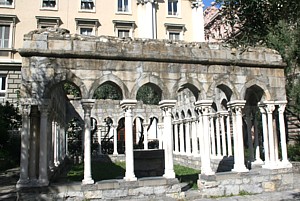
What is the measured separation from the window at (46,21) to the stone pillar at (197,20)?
12.3m

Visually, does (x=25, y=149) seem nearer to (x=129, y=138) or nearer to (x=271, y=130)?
(x=129, y=138)

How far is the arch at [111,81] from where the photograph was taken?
9.18 meters

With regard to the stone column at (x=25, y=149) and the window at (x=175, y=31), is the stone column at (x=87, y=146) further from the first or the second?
the window at (x=175, y=31)

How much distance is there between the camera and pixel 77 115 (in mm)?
21125

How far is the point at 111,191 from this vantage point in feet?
28.6

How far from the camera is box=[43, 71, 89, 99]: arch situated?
8891mm

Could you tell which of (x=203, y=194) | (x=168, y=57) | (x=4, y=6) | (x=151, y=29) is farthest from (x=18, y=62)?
(x=203, y=194)

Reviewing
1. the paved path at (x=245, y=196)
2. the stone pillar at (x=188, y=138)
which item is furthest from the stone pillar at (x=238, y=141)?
the stone pillar at (x=188, y=138)

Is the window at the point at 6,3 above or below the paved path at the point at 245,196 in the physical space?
above

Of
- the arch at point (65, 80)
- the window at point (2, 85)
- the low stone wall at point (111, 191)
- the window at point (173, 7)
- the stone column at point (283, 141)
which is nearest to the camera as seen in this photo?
the low stone wall at point (111, 191)

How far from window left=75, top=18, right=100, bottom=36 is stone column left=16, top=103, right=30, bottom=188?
19338mm

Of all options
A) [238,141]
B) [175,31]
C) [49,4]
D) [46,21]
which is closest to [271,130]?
[238,141]

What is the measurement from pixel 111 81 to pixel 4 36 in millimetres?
18752

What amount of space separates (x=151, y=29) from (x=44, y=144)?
68.4 ft
